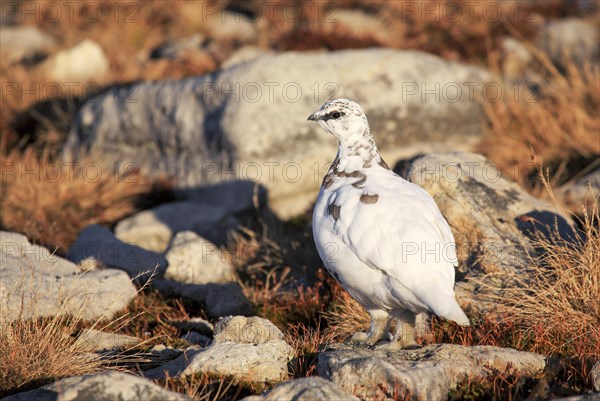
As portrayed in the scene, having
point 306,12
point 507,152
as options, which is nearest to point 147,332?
point 507,152

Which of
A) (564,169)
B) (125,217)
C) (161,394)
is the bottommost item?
(125,217)

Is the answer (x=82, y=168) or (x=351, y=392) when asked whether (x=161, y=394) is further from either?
(x=82, y=168)

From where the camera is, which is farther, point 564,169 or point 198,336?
point 564,169

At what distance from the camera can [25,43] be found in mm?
14031

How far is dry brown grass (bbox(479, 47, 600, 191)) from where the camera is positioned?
32.0 ft

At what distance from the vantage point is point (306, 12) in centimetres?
1371

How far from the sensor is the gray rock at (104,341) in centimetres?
552

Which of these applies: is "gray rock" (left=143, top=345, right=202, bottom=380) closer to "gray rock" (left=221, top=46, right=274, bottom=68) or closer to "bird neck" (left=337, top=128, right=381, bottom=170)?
"bird neck" (left=337, top=128, right=381, bottom=170)

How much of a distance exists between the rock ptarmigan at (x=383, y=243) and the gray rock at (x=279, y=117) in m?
3.67

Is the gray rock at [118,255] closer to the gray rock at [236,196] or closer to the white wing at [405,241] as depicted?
the gray rock at [236,196]

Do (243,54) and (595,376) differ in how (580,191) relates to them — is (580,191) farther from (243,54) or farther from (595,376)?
(243,54)

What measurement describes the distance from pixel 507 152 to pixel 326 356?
5.86 m

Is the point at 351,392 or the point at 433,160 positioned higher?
the point at 433,160

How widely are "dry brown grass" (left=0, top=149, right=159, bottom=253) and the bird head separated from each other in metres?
3.88
